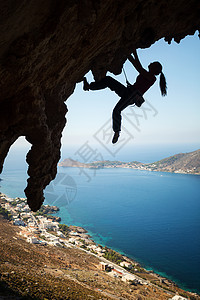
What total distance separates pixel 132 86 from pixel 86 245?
23.8 metres

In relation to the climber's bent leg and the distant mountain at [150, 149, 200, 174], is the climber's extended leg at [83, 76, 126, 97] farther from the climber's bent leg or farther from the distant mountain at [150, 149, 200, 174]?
the distant mountain at [150, 149, 200, 174]

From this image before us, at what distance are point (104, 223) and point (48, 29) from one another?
3610 centimetres

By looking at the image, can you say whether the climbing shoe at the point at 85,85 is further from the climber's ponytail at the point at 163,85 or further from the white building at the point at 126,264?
the white building at the point at 126,264

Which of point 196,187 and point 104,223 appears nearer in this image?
point 104,223

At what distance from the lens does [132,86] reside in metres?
4.22

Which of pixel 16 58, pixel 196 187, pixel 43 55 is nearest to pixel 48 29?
pixel 43 55

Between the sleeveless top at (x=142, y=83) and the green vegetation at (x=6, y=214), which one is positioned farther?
the green vegetation at (x=6, y=214)

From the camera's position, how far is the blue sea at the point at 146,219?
23219 mm

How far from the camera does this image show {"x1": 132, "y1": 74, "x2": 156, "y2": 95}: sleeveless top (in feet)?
13.8

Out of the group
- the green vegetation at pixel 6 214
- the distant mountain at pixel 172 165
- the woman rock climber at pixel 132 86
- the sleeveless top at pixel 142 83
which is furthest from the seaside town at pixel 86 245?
the distant mountain at pixel 172 165

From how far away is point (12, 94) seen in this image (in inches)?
114

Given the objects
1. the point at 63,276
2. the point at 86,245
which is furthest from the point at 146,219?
the point at 63,276

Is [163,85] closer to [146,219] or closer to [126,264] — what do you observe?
[126,264]

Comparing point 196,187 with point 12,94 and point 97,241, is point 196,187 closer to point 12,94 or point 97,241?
point 97,241
